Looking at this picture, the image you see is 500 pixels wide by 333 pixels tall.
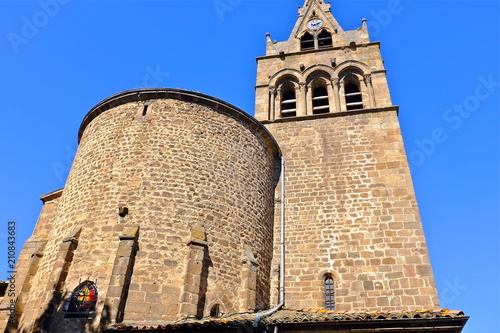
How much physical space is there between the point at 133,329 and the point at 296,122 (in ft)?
32.9

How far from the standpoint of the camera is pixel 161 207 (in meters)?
9.80

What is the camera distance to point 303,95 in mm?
16828

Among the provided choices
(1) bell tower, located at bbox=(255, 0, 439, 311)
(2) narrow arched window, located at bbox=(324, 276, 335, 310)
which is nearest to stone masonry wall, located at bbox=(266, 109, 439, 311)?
(1) bell tower, located at bbox=(255, 0, 439, 311)

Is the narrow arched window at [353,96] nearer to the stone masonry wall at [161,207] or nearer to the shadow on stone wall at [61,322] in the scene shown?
the stone masonry wall at [161,207]

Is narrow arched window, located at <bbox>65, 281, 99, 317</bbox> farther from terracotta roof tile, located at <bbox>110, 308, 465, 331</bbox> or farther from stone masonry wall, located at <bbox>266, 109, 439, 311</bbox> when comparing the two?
stone masonry wall, located at <bbox>266, 109, 439, 311</bbox>

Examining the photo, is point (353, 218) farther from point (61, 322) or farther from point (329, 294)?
point (61, 322)

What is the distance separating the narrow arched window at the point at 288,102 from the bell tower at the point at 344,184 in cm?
4

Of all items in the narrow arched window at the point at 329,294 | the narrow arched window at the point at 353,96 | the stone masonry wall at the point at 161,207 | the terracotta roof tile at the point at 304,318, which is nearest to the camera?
the terracotta roof tile at the point at 304,318

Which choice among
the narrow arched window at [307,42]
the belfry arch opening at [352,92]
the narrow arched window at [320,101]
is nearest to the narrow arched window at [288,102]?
the narrow arched window at [320,101]

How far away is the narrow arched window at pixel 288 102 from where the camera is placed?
1677 cm

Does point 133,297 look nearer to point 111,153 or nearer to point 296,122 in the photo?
point 111,153

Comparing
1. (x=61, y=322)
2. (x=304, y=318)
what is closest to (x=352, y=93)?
(x=304, y=318)

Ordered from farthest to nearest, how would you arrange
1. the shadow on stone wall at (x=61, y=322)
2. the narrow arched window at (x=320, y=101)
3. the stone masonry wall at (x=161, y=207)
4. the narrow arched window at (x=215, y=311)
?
the narrow arched window at (x=320, y=101) → the narrow arched window at (x=215, y=311) → the stone masonry wall at (x=161, y=207) → the shadow on stone wall at (x=61, y=322)

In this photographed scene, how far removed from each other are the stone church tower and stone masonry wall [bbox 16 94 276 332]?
0.12 feet
